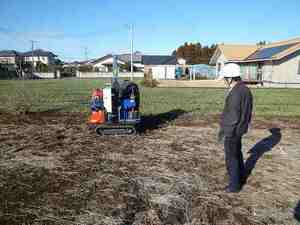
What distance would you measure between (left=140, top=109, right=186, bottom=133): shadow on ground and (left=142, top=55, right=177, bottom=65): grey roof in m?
52.0

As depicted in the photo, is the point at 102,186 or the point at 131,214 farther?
the point at 102,186

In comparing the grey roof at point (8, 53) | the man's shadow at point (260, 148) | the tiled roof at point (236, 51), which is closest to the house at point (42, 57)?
the grey roof at point (8, 53)

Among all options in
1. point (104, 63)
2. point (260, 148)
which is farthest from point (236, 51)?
point (104, 63)

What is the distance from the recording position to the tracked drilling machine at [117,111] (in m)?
6.33

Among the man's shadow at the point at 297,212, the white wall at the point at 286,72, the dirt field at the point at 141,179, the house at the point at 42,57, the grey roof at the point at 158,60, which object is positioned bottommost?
the man's shadow at the point at 297,212

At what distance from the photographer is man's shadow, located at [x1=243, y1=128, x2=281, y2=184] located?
15.7 ft

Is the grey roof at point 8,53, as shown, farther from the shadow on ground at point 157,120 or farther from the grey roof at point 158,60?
the shadow on ground at point 157,120

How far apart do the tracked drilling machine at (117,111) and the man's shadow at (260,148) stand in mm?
2606

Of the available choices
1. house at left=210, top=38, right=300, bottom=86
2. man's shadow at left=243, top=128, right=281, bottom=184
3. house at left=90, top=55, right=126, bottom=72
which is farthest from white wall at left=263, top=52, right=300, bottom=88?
house at left=90, top=55, right=126, bottom=72

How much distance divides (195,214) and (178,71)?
44838mm

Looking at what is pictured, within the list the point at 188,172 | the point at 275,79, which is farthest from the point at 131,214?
the point at 275,79

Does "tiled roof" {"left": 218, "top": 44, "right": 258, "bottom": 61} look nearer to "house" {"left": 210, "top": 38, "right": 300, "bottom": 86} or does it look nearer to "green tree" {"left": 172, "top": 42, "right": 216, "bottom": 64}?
"house" {"left": 210, "top": 38, "right": 300, "bottom": 86}

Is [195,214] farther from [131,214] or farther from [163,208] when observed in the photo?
[131,214]

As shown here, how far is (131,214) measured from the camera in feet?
10.6
